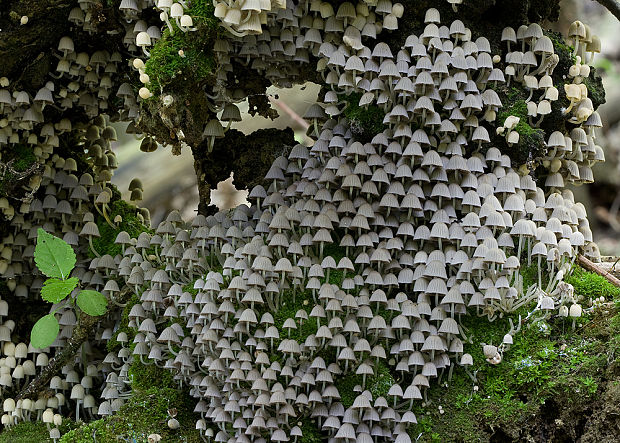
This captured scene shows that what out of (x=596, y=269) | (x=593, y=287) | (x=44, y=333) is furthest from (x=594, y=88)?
(x=44, y=333)

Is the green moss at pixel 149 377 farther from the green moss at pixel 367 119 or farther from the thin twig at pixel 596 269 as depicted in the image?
the thin twig at pixel 596 269

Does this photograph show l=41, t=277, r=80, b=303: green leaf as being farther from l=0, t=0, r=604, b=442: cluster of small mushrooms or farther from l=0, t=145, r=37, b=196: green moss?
l=0, t=145, r=37, b=196: green moss

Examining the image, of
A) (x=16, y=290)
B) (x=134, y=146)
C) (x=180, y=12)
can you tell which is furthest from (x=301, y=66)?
(x=134, y=146)

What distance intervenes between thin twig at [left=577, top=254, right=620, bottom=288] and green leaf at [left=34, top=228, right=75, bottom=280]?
331 centimetres

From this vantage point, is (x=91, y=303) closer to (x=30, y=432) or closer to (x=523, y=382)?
(x=30, y=432)

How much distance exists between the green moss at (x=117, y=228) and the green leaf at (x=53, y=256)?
2.51 feet

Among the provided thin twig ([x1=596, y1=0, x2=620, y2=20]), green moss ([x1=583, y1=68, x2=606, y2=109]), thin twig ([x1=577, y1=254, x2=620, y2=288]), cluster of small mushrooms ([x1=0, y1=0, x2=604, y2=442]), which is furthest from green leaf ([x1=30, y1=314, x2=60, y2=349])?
thin twig ([x1=596, y1=0, x2=620, y2=20])

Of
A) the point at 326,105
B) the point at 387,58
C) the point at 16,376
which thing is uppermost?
the point at 387,58

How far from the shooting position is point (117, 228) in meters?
5.34

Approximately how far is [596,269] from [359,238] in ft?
5.27

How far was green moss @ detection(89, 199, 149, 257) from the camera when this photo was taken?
5250 millimetres

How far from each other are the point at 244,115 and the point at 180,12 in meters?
6.12

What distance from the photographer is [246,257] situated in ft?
14.1

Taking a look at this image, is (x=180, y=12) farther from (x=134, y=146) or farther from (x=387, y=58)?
(x=134, y=146)
